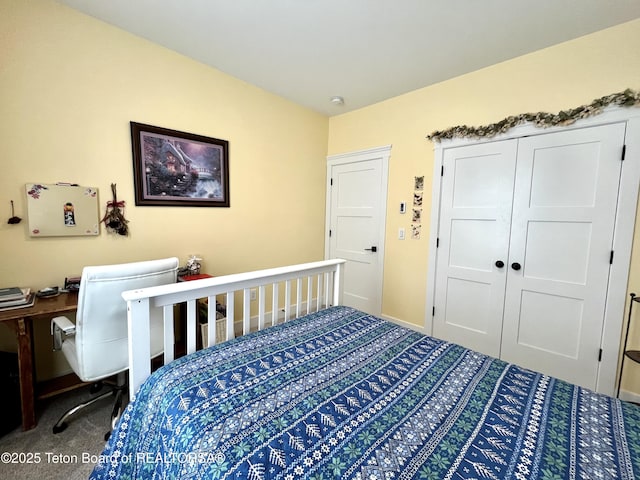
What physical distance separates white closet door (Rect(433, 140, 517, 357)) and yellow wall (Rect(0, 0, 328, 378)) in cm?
188

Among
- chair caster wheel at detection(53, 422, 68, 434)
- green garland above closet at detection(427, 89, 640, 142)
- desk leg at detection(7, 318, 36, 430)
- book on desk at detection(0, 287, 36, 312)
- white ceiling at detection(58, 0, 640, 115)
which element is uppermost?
white ceiling at detection(58, 0, 640, 115)

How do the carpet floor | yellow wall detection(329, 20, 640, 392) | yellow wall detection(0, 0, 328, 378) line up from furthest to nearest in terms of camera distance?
yellow wall detection(329, 20, 640, 392) → yellow wall detection(0, 0, 328, 378) → the carpet floor

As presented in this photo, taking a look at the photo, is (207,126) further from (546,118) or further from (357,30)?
(546,118)

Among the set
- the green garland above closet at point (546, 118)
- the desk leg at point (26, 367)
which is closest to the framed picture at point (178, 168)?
the desk leg at point (26, 367)

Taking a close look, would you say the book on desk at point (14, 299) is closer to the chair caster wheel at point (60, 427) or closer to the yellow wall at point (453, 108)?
the chair caster wheel at point (60, 427)

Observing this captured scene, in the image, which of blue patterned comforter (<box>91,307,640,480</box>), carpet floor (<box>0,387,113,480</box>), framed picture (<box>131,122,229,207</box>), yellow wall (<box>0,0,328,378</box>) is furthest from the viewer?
framed picture (<box>131,122,229,207</box>)

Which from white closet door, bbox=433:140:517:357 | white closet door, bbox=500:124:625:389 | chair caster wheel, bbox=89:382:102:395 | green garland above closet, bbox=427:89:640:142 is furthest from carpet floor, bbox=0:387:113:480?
green garland above closet, bbox=427:89:640:142

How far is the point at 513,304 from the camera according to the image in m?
2.40

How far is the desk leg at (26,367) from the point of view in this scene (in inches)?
60.3

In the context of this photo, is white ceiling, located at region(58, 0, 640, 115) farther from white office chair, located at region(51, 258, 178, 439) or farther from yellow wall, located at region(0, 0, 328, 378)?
white office chair, located at region(51, 258, 178, 439)

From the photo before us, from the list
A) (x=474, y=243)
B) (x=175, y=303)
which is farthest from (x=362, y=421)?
(x=474, y=243)

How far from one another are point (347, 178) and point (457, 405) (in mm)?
2884

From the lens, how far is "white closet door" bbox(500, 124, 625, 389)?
1993 mm

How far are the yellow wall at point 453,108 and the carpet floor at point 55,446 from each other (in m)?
2.70
